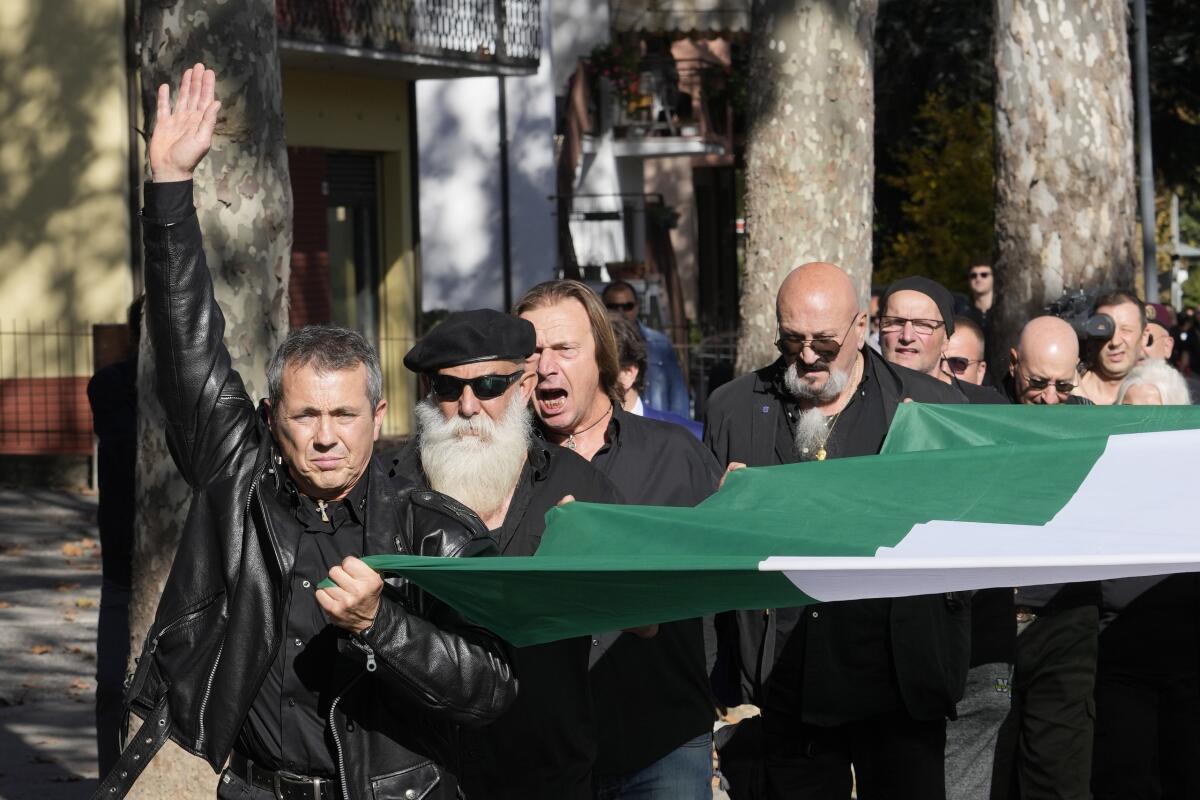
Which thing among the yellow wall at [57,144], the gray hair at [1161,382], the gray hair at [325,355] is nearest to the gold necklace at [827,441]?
the gray hair at [1161,382]

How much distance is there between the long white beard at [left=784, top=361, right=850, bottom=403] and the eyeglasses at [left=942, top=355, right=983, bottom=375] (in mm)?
2519

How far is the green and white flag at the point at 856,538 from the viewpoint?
421 centimetres

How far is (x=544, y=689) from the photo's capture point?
15.5 feet

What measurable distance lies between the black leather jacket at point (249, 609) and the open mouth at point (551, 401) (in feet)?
4.03

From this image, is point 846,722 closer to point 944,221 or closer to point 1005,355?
point 1005,355

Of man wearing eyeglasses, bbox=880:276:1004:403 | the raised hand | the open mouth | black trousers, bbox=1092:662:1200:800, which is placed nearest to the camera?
the raised hand

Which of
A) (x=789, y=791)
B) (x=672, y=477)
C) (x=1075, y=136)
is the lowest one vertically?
(x=789, y=791)

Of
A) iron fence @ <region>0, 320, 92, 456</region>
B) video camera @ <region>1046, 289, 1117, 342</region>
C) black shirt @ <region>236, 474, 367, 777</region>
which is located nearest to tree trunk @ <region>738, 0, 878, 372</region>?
video camera @ <region>1046, 289, 1117, 342</region>

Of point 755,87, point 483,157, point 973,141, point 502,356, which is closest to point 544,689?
point 502,356

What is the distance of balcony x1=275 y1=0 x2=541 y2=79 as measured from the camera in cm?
2311

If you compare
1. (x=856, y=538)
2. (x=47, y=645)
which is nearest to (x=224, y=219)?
(x=856, y=538)

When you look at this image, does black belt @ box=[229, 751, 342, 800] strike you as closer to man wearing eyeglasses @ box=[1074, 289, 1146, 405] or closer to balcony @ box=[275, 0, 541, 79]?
man wearing eyeglasses @ box=[1074, 289, 1146, 405]

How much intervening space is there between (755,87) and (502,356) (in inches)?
201

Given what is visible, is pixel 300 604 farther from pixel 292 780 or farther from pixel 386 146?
pixel 386 146
